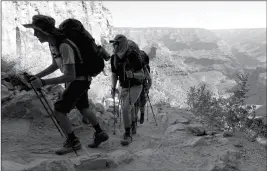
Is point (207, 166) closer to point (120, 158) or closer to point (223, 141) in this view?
point (120, 158)

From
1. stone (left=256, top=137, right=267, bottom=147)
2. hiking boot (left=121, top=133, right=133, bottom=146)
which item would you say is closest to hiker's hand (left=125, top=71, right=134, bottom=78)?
hiking boot (left=121, top=133, right=133, bottom=146)

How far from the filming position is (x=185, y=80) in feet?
277

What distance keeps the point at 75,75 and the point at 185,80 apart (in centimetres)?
8269

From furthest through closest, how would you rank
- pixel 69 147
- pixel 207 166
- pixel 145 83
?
pixel 145 83, pixel 69 147, pixel 207 166

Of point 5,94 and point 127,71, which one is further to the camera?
point 5,94

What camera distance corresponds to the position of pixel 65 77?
3402mm

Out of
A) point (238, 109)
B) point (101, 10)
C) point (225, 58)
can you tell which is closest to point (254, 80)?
point (225, 58)

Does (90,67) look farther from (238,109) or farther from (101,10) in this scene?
(101,10)

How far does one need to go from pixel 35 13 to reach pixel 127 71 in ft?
126

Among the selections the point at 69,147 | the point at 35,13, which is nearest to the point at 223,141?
the point at 69,147

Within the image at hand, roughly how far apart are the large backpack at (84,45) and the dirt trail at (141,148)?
1.32 meters

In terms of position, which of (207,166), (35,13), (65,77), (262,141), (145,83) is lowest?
(262,141)

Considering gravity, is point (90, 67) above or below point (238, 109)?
above

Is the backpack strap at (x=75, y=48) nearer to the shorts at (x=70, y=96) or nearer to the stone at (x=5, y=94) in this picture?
the shorts at (x=70, y=96)
